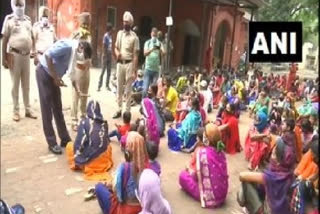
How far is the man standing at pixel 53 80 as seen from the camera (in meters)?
5.05

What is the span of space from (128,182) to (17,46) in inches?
113

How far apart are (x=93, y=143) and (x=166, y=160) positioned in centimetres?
124

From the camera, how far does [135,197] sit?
3.79 meters

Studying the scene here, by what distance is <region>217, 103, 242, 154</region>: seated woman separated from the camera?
652 cm

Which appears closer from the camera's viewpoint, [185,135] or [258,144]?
[258,144]

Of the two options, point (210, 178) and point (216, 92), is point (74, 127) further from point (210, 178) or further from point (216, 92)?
point (216, 92)

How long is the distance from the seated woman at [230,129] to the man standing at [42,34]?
242 cm

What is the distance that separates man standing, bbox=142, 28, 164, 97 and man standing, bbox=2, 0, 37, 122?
7.82 ft

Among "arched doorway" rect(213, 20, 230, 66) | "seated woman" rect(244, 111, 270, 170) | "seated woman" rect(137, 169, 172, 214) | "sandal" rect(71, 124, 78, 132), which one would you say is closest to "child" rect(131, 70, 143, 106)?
"sandal" rect(71, 124, 78, 132)

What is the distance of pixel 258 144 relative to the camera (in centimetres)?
571

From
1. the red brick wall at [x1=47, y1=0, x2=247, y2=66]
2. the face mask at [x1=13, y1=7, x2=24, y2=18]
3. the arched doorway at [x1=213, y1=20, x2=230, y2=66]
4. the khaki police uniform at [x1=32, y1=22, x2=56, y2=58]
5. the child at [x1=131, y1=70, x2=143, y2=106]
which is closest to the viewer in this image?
the face mask at [x1=13, y1=7, x2=24, y2=18]

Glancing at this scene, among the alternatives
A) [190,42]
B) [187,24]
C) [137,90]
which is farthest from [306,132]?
[190,42]

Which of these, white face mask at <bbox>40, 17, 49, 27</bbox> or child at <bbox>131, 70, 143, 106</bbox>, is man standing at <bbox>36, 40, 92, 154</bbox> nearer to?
white face mask at <bbox>40, 17, 49, 27</bbox>

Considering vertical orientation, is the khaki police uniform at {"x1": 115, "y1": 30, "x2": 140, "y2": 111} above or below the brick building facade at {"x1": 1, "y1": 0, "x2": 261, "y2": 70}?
below
